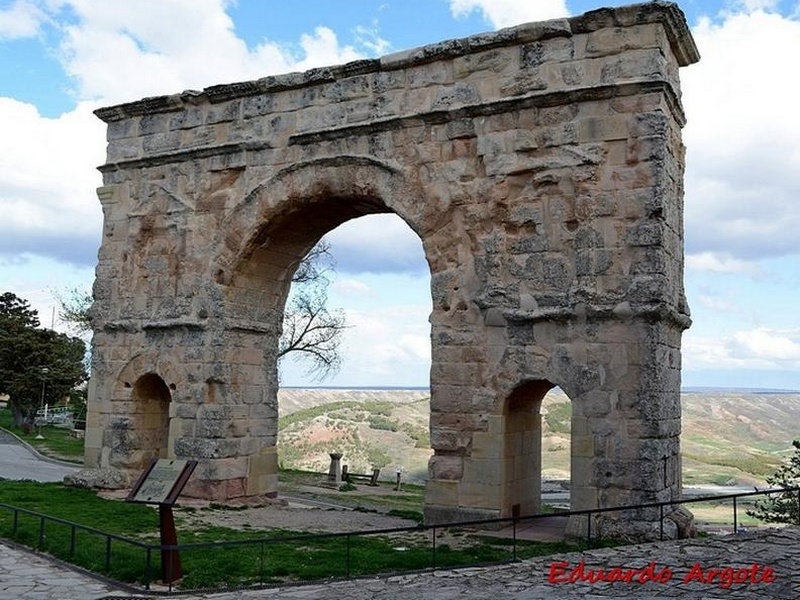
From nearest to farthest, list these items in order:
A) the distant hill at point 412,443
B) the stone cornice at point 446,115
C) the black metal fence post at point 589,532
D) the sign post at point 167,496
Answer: the sign post at point 167,496, the black metal fence post at point 589,532, the stone cornice at point 446,115, the distant hill at point 412,443

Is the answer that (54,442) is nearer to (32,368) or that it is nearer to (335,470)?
(32,368)

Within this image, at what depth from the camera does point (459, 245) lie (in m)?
11.9

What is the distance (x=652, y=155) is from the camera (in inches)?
420

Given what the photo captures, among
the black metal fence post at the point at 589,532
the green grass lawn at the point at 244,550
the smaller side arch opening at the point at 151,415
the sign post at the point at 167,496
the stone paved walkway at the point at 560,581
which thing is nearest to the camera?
the stone paved walkway at the point at 560,581

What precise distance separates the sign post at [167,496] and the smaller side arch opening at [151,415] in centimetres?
649

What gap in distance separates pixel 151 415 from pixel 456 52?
809cm

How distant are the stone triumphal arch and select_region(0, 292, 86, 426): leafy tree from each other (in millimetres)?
17749

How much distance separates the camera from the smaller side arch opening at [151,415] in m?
14.8

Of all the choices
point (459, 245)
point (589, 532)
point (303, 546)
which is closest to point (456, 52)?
point (459, 245)

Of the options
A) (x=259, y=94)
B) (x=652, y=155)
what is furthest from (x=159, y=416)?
(x=652, y=155)

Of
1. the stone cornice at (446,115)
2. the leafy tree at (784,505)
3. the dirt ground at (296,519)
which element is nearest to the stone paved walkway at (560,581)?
the dirt ground at (296,519)

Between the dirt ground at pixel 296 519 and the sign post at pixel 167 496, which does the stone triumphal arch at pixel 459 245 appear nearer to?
the dirt ground at pixel 296 519
